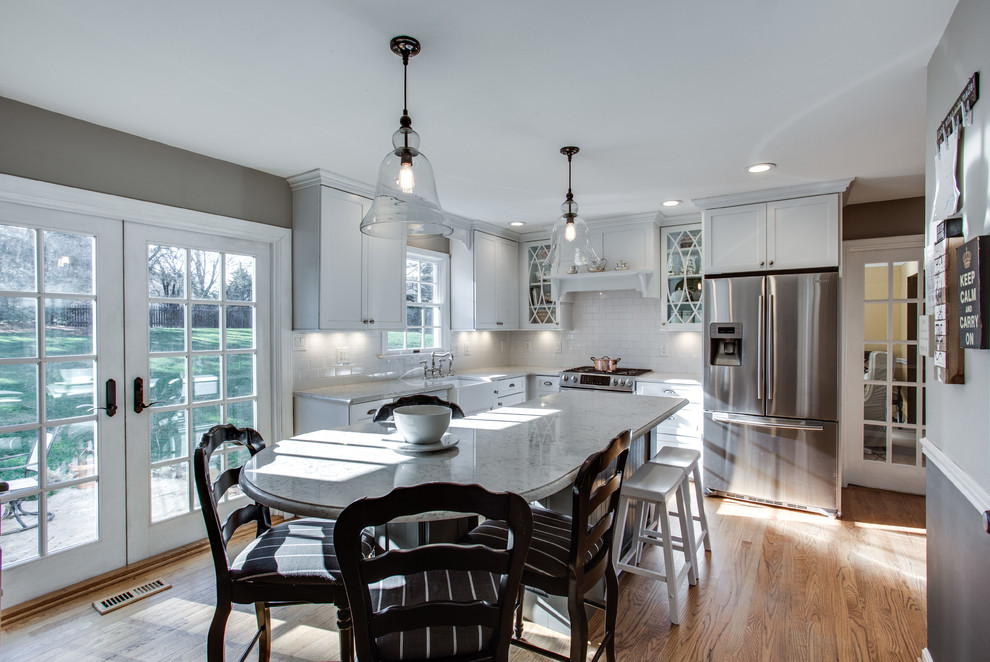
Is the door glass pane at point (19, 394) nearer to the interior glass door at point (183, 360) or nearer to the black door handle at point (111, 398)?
the black door handle at point (111, 398)

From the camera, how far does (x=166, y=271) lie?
9.83 ft

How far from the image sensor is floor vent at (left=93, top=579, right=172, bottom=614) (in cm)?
241

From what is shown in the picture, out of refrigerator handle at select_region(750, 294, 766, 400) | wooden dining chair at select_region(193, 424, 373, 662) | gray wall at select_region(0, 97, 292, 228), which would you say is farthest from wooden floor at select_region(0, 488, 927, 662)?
gray wall at select_region(0, 97, 292, 228)

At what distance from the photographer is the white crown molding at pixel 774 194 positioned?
3.63 m

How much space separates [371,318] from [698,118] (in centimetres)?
252

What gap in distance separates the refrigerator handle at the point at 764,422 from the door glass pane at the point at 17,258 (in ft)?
14.3

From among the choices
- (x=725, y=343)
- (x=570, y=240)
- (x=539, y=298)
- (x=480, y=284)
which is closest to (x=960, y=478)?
(x=570, y=240)

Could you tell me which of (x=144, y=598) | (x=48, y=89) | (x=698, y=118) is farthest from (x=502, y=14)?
(x=144, y=598)

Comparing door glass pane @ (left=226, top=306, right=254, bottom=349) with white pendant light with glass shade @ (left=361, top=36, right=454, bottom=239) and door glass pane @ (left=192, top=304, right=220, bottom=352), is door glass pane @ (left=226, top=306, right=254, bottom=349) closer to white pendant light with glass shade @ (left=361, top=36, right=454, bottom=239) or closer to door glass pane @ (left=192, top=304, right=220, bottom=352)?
door glass pane @ (left=192, top=304, right=220, bottom=352)

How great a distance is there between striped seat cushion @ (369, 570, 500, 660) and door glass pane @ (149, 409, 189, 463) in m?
2.22

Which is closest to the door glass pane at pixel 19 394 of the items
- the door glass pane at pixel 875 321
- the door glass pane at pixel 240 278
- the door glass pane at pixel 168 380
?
the door glass pane at pixel 168 380

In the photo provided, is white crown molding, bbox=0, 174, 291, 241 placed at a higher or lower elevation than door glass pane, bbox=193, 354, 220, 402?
higher

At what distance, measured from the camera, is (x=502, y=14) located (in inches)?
66.7

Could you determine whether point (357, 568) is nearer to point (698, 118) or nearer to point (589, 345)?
point (698, 118)
